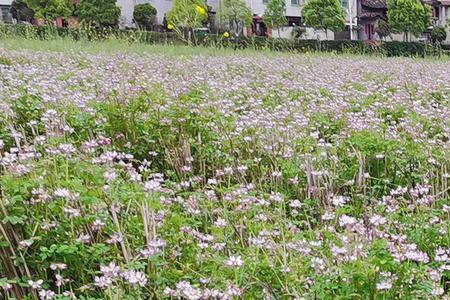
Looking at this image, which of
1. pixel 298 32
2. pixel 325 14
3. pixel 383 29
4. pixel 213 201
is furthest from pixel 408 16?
pixel 213 201

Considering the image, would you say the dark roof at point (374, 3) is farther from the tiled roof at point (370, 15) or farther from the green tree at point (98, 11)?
the green tree at point (98, 11)

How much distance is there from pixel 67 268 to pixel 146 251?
254mm

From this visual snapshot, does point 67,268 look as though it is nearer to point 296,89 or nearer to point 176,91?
point 176,91

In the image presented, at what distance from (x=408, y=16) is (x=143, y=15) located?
58.0 ft

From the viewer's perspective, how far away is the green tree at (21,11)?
1320 inches

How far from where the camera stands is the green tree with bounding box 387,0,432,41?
3616cm

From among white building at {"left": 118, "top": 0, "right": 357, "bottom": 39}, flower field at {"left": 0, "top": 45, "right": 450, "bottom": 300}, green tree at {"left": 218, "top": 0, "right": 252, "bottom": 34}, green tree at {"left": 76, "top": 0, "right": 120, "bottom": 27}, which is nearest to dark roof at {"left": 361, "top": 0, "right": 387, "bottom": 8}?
white building at {"left": 118, "top": 0, "right": 357, "bottom": 39}

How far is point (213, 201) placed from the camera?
212 centimetres

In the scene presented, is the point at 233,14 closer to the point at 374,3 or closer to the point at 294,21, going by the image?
the point at 294,21

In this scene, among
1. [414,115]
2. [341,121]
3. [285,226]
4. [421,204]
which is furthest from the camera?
[414,115]

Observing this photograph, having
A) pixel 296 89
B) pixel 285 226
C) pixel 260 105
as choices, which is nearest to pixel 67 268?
pixel 285 226

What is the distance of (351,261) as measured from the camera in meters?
1.49

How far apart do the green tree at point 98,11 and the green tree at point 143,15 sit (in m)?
3.92

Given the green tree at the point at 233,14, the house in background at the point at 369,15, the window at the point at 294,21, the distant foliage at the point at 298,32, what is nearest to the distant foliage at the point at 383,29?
the house in background at the point at 369,15
